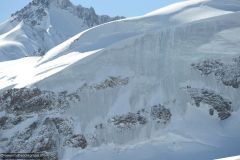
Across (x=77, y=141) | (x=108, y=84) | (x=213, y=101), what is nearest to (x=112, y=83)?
(x=108, y=84)

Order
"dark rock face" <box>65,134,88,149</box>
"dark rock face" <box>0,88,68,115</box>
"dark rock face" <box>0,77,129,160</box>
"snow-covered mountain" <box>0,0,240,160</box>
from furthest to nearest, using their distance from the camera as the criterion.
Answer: "dark rock face" <box>0,88,68,115</box>, "dark rock face" <box>0,77,129,160</box>, "dark rock face" <box>65,134,88,149</box>, "snow-covered mountain" <box>0,0,240,160</box>

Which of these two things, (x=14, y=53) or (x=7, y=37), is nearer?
(x=14, y=53)

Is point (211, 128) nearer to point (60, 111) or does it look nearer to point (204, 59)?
point (204, 59)

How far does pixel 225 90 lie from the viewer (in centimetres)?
4597

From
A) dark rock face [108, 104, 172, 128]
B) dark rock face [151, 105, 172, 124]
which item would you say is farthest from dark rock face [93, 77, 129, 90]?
dark rock face [151, 105, 172, 124]

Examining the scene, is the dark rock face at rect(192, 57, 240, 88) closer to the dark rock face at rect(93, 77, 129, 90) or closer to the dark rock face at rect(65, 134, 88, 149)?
the dark rock face at rect(93, 77, 129, 90)

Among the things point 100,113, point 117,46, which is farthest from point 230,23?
point 100,113

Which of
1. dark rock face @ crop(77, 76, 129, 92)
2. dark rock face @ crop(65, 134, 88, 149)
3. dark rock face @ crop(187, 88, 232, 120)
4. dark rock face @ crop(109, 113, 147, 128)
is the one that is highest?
dark rock face @ crop(77, 76, 129, 92)

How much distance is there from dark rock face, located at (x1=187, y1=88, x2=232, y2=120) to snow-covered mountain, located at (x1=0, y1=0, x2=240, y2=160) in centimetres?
8

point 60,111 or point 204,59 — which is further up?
point 204,59

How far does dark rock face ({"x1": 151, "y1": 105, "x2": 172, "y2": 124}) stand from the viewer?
144 feet

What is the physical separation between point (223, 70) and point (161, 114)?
750 cm

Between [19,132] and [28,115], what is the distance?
6.82ft

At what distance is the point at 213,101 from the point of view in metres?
45.0
